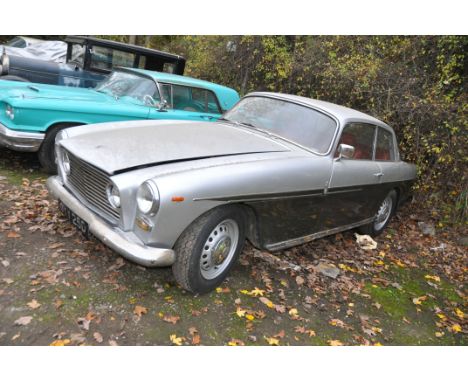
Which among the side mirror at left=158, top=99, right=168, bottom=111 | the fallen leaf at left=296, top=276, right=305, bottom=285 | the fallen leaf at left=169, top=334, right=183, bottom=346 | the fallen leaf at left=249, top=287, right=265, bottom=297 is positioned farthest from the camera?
the side mirror at left=158, top=99, right=168, bottom=111

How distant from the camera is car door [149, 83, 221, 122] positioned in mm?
6016

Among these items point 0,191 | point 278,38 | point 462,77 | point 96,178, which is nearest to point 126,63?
point 278,38

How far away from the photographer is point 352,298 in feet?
12.8

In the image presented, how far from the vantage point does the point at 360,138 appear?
4.51 meters

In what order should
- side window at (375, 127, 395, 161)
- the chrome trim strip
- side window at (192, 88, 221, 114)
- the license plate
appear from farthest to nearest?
side window at (192, 88, 221, 114)
side window at (375, 127, 395, 161)
the chrome trim strip
the license plate

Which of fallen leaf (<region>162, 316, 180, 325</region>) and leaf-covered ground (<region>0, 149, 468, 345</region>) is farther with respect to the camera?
fallen leaf (<region>162, 316, 180, 325</region>)

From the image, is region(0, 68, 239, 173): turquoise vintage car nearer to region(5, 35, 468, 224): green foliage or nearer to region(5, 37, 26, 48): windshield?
region(5, 35, 468, 224): green foliage

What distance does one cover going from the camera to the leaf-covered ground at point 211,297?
2.85m

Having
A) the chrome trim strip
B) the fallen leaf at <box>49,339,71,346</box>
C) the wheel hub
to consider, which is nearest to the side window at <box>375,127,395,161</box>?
the chrome trim strip

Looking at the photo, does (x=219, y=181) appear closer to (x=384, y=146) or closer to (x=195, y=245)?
(x=195, y=245)

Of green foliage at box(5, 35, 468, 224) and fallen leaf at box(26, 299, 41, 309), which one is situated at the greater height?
green foliage at box(5, 35, 468, 224)

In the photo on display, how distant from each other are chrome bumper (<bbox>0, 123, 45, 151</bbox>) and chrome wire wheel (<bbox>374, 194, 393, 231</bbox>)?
474 cm

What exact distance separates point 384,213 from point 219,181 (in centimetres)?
360

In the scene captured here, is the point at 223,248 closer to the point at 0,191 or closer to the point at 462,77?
the point at 0,191
